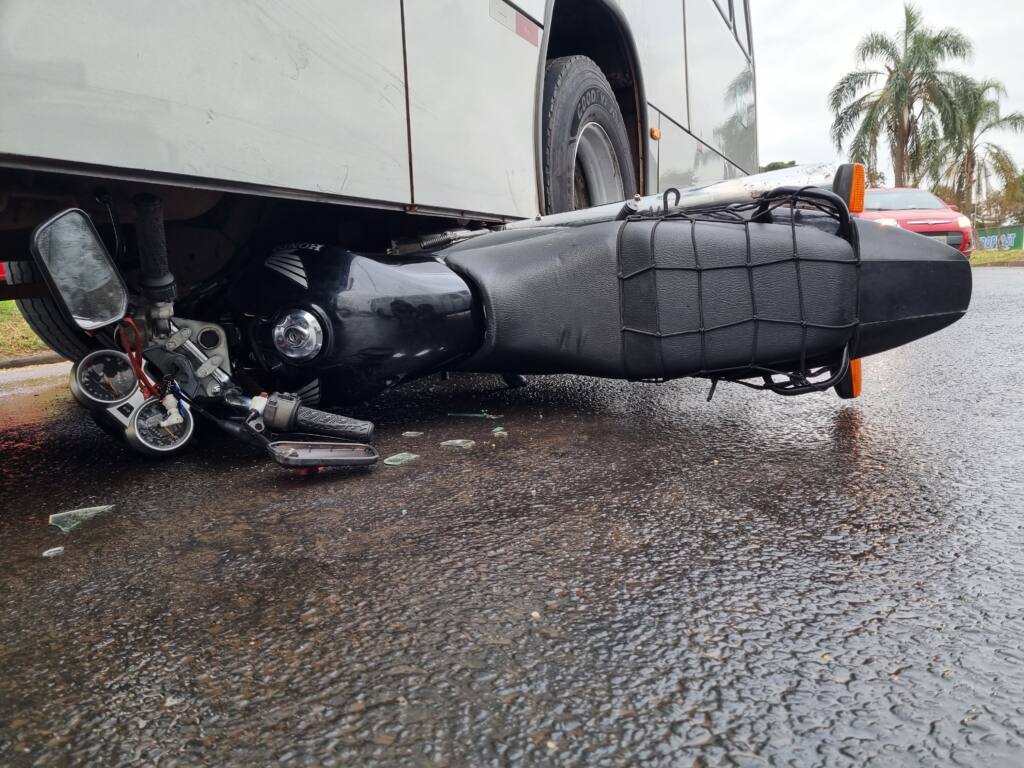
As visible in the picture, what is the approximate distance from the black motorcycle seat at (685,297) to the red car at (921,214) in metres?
8.59

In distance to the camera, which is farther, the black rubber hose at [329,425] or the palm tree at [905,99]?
the palm tree at [905,99]

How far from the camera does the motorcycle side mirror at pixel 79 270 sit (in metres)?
1.45

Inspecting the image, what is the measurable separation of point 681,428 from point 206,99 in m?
1.36

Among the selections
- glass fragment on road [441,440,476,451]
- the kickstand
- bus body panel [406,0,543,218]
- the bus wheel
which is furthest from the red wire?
the bus wheel

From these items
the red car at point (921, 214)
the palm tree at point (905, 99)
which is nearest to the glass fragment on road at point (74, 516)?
the red car at point (921, 214)

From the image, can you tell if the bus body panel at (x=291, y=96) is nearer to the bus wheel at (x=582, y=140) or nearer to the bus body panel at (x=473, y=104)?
the bus body panel at (x=473, y=104)

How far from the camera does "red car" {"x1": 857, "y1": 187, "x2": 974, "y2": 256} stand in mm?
9844

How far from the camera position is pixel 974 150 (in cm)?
2431

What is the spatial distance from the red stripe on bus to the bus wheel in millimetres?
155

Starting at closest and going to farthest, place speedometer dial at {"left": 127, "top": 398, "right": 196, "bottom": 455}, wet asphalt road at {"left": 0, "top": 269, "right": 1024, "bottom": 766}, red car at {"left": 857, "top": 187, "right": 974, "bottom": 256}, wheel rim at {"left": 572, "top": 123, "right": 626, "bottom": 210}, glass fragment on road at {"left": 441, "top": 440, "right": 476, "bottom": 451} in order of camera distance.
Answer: wet asphalt road at {"left": 0, "top": 269, "right": 1024, "bottom": 766} → speedometer dial at {"left": 127, "top": 398, "right": 196, "bottom": 455} → glass fragment on road at {"left": 441, "top": 440, "right": 476, "bottom": 451} → wheel rim at {"left": 572, "top": 123, "right": 626, "bottom": 210} → red car at {"left": 857, "top": 187, "right": 974, "bottom": 256}

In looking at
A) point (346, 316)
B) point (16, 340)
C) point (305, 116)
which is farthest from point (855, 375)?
point (16, 340)

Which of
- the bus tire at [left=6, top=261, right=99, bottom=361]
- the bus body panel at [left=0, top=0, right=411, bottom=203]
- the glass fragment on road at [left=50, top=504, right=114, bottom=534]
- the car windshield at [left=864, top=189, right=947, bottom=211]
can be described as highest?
the car windshield at [left=864, top=189, right=947, bottom=211]

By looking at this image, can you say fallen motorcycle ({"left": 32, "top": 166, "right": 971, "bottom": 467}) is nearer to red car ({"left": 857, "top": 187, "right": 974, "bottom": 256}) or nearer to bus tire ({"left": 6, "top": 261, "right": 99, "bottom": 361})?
bus tire ({"left": 6, "top": 261, "right": 99, "bottom": 361})

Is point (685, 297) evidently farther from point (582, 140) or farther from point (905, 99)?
point (905, 99)
